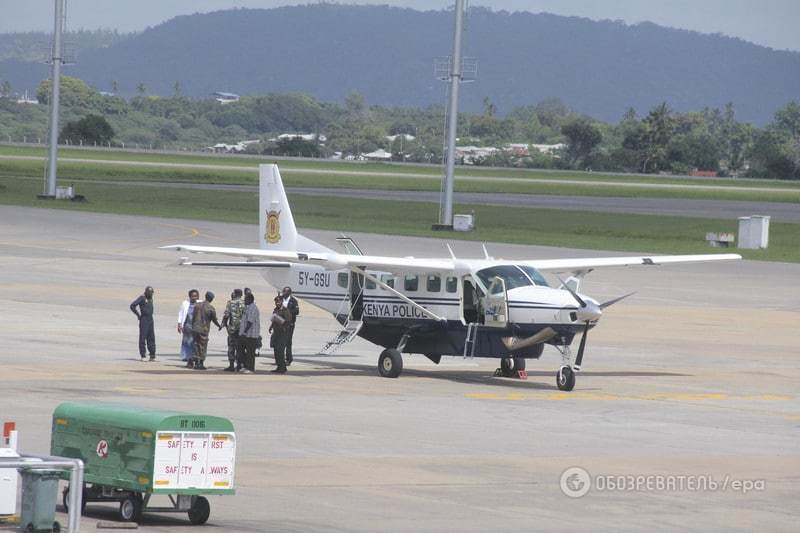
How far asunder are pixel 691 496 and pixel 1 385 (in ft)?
43.2

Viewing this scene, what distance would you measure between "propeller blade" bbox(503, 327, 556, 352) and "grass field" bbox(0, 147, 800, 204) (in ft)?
295

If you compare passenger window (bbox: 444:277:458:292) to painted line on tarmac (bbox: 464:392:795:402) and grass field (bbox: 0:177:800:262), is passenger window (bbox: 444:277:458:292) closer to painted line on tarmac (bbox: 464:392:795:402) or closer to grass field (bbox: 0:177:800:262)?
painted line on tarmac (bbox: 464:392:795:402)

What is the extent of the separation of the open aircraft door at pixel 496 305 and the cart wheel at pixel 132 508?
48.5 feet

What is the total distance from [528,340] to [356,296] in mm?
4513

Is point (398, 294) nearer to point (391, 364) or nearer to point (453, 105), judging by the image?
point (391, 364)

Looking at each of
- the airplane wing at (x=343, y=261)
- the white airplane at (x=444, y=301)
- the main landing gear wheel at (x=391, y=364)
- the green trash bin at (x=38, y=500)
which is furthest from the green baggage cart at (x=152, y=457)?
the airplane wing at (x=343, y=261)

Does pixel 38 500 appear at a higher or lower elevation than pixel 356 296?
lower

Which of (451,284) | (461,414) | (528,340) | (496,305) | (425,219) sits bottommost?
(461,414)

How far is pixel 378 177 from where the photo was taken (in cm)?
14550

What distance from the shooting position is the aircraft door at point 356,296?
32.2 m

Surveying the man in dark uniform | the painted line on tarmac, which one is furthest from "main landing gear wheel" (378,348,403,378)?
the man in dark uniform

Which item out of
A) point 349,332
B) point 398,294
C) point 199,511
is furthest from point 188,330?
point 199,511

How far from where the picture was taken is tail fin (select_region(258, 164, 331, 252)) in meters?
35.4

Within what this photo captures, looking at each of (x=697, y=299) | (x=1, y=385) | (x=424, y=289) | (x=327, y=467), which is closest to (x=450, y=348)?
(x=424, y=289)
